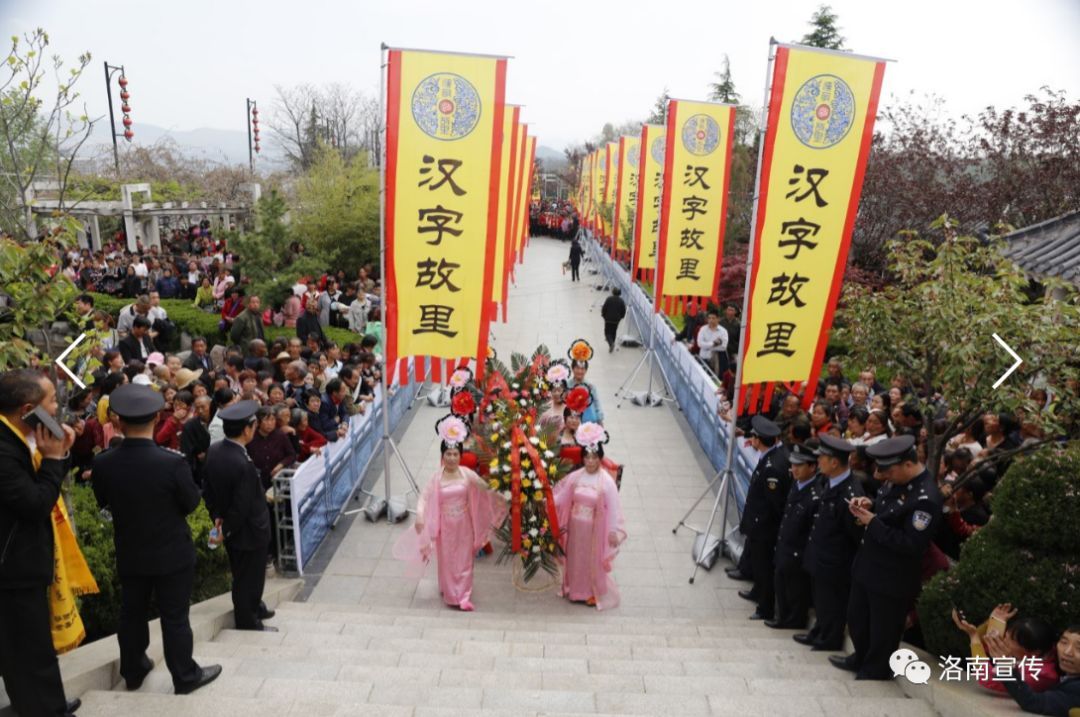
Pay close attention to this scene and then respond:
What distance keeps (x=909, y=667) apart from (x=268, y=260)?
39.9 feet

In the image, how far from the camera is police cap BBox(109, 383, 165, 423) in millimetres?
3484

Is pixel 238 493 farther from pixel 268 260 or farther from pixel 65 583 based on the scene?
pixel 268 260

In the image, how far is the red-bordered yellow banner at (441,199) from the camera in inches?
257

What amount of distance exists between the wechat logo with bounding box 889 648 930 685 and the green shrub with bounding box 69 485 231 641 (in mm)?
4206

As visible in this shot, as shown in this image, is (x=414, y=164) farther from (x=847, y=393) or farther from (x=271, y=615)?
(x=847, y=393)

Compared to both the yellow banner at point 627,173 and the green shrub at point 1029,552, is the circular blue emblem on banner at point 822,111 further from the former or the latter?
the yellow banner at point 627,173

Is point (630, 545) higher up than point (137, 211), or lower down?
lower down

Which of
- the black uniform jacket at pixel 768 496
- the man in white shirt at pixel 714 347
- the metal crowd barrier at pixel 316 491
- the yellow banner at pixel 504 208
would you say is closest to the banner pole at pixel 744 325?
the black uniform jacket at pixel 768 496

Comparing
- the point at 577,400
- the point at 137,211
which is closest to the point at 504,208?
the point at 577,400

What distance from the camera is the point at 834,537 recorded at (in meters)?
4.82

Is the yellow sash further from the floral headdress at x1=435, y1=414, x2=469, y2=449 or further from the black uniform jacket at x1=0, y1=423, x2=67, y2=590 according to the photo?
the floral headdress at x1=435, y1=414, x2=469, y2=449

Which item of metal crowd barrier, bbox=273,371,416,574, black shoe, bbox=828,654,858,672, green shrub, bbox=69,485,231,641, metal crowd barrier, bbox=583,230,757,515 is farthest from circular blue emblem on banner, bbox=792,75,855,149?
green shrub, bbox=69,485,231,641

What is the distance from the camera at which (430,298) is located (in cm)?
692

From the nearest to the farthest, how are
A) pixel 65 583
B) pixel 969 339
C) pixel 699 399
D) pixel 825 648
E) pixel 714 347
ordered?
pixel 65 583 < pixel 969 339 < pixel 825 648 < pixel 699 399 < pixel 714 347
